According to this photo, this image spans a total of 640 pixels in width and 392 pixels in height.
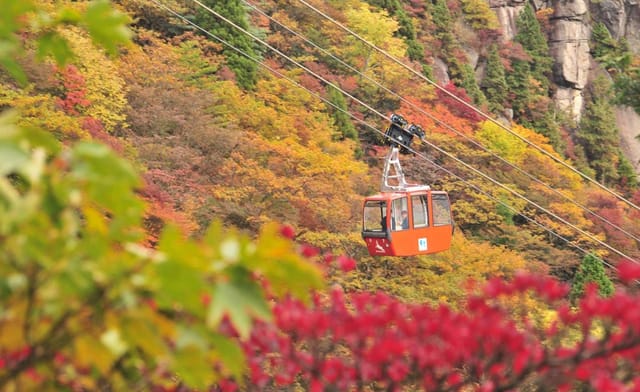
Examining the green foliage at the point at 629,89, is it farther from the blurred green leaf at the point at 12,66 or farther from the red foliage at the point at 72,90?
the blurred green leaf at the point at 12,66

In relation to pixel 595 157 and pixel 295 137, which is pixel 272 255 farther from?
pixel 595 157

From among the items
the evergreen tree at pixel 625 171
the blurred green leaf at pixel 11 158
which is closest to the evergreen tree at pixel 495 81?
the evergreen tree at pixel 625 171

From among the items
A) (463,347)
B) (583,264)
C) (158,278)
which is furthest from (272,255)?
(583,264)

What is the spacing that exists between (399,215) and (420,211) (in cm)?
33

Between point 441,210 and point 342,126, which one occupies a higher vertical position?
point 441,210

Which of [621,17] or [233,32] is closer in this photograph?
[233,32]

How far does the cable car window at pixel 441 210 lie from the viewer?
10.9 metres

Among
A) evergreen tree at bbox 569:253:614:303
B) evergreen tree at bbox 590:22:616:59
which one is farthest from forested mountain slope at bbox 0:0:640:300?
evergreen tree at bbox 590:22:616:59

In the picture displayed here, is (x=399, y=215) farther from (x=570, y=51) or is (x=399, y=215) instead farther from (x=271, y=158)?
(x=570, y=51)

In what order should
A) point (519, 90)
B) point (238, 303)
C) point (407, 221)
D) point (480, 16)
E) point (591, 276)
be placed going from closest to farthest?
point (238, 303) < point (407, 221) < point (591, 276) < point (519, 90) < point (480, 16)

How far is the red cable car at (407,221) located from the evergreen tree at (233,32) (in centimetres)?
896

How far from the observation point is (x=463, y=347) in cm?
144

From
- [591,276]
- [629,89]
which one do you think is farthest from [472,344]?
[591,276]

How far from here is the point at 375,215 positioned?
1091 cm
